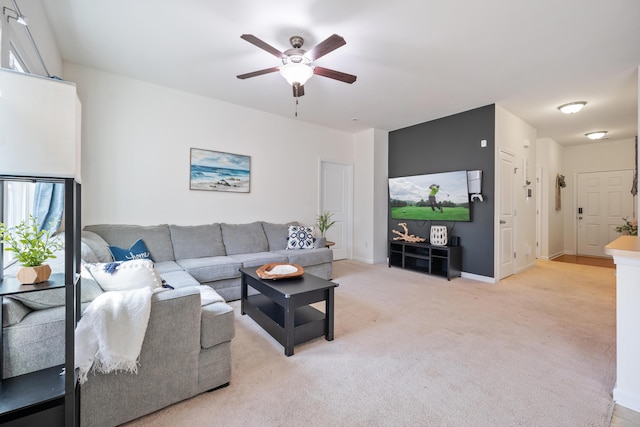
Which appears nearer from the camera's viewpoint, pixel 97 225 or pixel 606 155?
pixel 97 225

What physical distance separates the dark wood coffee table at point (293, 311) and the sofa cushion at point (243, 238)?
1.38m

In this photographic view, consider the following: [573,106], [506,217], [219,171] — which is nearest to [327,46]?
[219,171]

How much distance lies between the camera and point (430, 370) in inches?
77.3

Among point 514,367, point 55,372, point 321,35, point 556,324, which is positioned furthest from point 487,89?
point 55,372

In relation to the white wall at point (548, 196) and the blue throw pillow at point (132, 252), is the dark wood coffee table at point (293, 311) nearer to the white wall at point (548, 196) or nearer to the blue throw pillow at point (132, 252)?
the blue throw pillow at point (132, 252)

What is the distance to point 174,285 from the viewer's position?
7.93ft

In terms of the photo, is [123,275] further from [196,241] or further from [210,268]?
[196,241]

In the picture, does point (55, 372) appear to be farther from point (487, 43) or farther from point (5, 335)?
point (487, 43)

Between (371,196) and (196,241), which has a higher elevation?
(371,196)

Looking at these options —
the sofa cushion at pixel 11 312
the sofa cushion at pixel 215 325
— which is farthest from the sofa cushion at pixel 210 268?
the sofa cushion at pixel 11 312

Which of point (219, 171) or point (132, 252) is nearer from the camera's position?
point (132, 252)

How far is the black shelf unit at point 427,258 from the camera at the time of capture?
14.5 ft

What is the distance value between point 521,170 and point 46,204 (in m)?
6.27

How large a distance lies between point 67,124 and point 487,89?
4.29 metres
